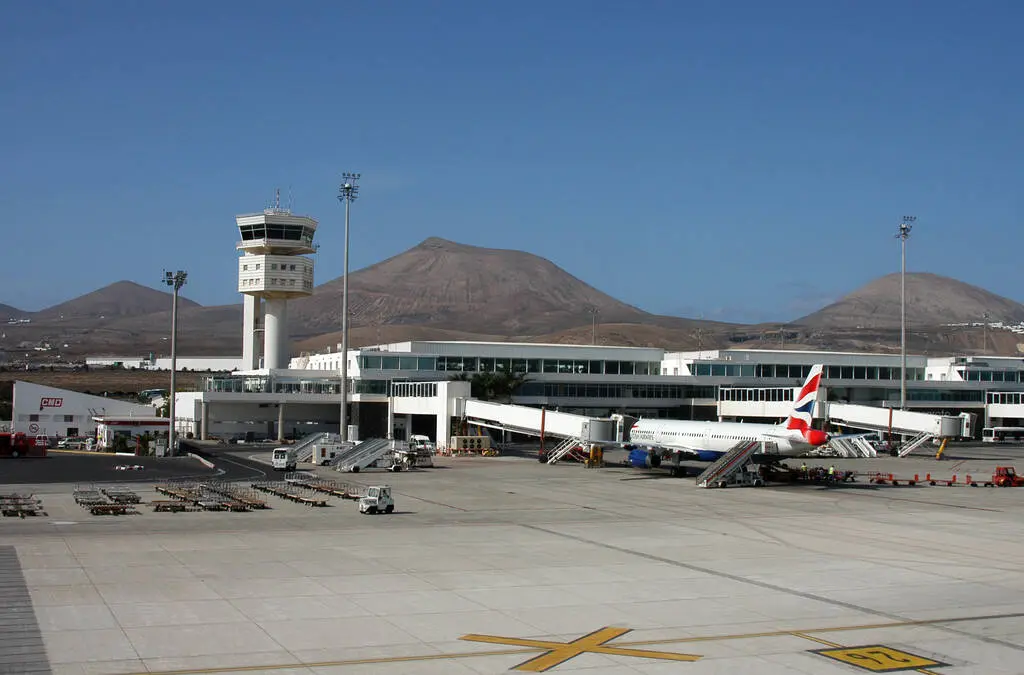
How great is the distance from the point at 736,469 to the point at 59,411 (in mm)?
79742

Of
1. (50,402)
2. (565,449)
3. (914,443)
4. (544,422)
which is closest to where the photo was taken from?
(565,449)

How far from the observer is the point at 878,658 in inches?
883

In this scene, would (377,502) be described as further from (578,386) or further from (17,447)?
(578,386)

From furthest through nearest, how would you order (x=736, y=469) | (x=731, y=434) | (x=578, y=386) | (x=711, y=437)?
(x=578, y=386), (x=711, y=437), (x=731, y=434), (x=736, y=469)

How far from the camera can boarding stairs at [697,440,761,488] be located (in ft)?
213

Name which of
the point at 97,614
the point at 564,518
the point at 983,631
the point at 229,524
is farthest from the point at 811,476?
the point at 97,614

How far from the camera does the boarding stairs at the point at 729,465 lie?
213 ft

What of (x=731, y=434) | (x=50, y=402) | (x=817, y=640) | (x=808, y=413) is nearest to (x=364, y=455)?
(x=731, y=434)

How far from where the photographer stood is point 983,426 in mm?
133875

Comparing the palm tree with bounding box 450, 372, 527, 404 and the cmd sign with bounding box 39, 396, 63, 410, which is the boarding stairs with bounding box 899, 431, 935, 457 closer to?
the palm tree with bounding box 450, 372, 527, 404

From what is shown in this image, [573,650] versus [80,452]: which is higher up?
[80,452]

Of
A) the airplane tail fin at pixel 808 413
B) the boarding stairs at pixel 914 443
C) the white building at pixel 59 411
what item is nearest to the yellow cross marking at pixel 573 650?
the airplane tail fin at pixel 808 413

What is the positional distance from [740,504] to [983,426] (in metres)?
92.1

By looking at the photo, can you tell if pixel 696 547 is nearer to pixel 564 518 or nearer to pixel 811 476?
pixel 564 518
